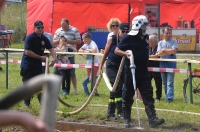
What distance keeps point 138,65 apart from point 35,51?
2.40 meters

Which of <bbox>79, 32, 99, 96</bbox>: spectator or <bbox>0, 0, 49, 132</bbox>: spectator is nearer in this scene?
<bbox>0, 0, 49, 132</bbox>: spectator

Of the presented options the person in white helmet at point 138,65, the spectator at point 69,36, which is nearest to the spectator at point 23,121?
the person in white helmet at point 138,65

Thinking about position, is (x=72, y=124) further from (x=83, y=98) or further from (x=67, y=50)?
(x=67, y=50)

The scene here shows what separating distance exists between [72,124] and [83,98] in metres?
3.50

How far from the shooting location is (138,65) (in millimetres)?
9750

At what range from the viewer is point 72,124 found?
10.1m

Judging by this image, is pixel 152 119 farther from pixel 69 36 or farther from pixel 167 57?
pixel 69 36

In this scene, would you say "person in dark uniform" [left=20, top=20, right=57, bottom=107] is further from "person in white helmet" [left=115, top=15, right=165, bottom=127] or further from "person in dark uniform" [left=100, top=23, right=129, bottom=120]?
"person in white helmet" [left=115, top=15, right=165, bottom=127]

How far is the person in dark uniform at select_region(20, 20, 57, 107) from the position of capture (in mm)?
11102

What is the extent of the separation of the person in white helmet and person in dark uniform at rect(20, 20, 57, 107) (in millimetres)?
1830

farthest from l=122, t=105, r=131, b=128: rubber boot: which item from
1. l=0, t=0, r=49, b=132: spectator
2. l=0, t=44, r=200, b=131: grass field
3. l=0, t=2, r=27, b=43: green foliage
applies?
l=0, t=2, r=27, b=43: green foliage

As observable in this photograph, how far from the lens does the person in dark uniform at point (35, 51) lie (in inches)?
437

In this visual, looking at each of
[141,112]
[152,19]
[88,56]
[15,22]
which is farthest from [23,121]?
[15,22]

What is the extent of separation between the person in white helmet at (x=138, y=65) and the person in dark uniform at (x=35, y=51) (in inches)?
72.0
